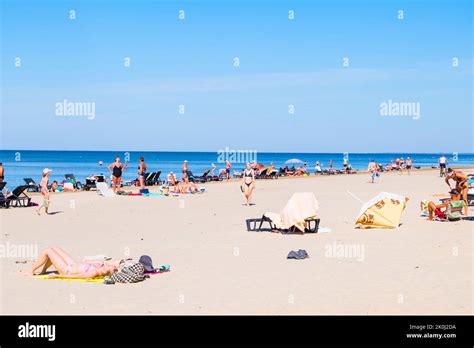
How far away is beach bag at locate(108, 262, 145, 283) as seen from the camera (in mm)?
9875

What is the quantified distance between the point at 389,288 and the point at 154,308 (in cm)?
337

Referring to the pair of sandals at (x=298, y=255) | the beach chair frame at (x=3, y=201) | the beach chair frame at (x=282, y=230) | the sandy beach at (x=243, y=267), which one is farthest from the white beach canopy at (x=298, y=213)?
the beach chair frame at (x=3, y=201)

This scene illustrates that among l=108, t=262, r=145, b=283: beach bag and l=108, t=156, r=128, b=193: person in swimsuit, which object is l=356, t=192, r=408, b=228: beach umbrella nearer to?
l=108, t=262, r=145, b=283: beach bag

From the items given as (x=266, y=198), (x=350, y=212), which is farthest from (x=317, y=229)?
(x=266, y=198)

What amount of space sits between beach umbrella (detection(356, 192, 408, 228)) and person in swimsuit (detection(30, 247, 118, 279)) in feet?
24.9

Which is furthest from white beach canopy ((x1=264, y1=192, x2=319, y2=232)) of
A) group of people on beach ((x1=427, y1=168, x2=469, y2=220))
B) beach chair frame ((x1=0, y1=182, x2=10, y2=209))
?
beach chair frame ((x1=0, y1=182, x2=10, y2=209))

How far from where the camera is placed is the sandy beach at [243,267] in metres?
8.50

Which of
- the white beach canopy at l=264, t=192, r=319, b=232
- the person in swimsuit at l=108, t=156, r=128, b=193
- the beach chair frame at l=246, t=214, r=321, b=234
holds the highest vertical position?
the person in swimsuit at l=108, t=156, r=128, b=193

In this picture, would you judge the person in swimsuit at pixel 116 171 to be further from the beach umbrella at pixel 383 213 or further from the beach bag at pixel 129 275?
the beach bag at pixel 129 275

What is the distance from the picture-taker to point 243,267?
36.6 ft

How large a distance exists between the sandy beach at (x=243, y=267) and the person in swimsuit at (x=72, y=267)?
0.25 m

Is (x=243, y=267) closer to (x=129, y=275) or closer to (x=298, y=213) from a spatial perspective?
(x=129, y=275)

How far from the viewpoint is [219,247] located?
13.4 meters

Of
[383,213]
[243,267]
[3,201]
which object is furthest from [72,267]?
[3,201]
